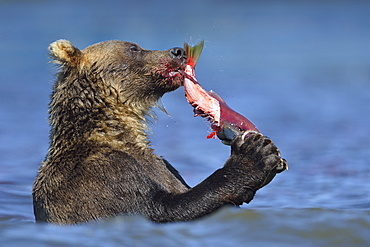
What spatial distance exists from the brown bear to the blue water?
0.58 feet

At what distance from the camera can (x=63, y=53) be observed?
25.4 ft

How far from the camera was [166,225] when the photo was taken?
6922 mm

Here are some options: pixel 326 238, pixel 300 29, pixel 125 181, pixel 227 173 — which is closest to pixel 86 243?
pixel 125 181

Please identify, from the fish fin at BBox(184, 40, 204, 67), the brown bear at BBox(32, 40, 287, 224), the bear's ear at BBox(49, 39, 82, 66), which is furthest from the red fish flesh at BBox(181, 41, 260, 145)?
the bear's ear at BBox(49, 39, 82, 66)

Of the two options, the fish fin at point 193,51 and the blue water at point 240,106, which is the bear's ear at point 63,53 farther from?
the fish fin at point 193,51

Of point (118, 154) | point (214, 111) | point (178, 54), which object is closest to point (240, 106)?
point (178, 54)

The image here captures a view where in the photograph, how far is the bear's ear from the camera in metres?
7.72

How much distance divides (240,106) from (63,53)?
6.20m

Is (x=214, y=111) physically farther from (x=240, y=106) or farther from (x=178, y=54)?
(x=240, y=106)

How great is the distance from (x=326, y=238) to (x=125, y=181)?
1853 mm

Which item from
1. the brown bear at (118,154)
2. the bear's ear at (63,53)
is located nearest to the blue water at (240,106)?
the brown bear at (118,154)

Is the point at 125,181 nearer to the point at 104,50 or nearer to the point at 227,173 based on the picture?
the point at 227,173

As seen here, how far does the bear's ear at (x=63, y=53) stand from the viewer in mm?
7723

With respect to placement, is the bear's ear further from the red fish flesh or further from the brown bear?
the red fish flesh
